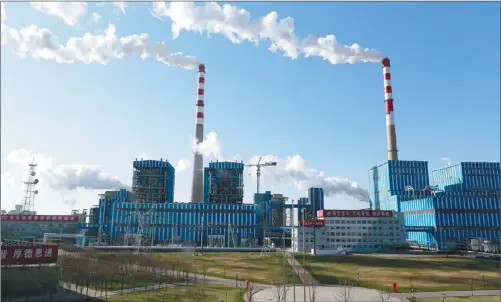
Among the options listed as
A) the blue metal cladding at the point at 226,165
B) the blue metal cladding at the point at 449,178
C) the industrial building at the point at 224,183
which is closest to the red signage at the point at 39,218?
the industrial building at the point at 224,183

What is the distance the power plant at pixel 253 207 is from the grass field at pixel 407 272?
25750 millimetres

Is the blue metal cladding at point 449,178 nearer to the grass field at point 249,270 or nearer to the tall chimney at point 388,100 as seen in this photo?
the tall chimney at point 388,100

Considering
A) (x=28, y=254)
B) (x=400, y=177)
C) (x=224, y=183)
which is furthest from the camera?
(x=400, y=177)

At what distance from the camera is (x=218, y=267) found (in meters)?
59.3

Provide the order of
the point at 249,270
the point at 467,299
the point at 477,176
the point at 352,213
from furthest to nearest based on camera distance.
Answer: the point at 477,176 → the point at 352,213 → the point at 249,270 → the point at 467,299

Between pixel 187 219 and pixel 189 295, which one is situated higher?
pixel 187 219

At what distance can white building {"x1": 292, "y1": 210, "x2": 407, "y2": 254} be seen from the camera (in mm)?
93750

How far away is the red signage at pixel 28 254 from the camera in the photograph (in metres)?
34.8

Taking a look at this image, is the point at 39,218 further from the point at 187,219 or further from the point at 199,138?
the point at 199,138

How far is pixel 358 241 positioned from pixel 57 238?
80.4m

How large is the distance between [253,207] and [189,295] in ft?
259

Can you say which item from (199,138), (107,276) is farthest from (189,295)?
(199,138)

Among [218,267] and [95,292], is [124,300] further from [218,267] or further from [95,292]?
[218,267]

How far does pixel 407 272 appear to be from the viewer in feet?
179
